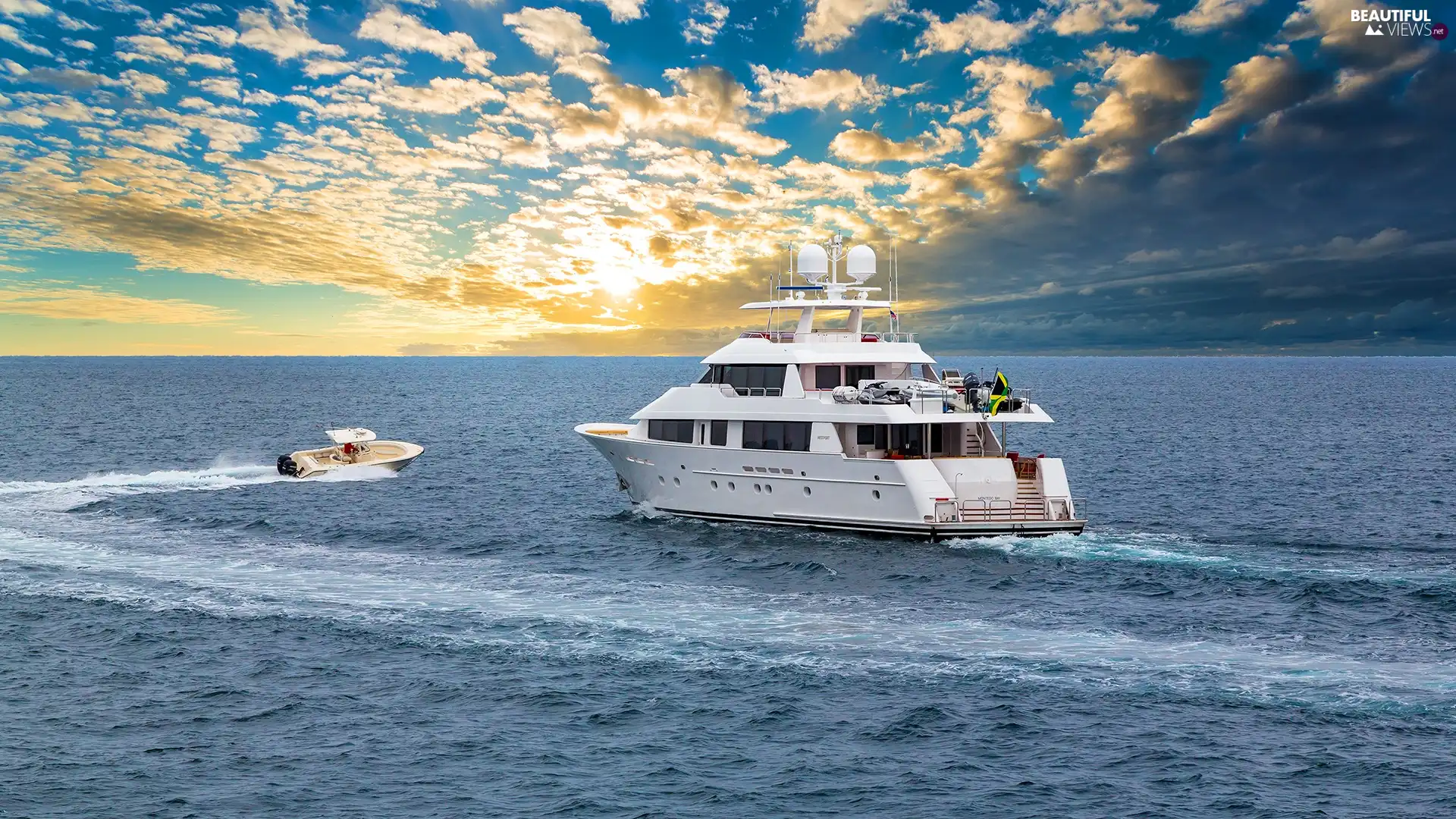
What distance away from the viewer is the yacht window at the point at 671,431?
39562mm

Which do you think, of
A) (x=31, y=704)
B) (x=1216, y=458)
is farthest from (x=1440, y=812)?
(x=1216, y=458)

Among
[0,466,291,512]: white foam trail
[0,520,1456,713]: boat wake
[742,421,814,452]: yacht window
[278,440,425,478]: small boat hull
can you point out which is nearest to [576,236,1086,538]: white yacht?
[742,421,814,452]: yacht window

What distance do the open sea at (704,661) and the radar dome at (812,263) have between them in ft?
39.9

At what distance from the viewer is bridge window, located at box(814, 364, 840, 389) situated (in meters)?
39.6

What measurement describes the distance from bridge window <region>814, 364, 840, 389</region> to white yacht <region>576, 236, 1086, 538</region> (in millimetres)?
43

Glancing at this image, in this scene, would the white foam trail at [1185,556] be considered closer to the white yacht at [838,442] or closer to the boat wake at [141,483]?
the white yacht at [838,442]

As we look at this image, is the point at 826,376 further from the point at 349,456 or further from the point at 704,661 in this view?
the point at 349,456

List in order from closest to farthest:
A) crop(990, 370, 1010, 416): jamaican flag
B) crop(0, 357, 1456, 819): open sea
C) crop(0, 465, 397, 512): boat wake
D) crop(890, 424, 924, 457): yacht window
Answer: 1. crop(0, 357, 1456, 819): open sea
2. crop(990, 370, 1010, 416): jamaican flag
3. crop(890, 424, 924, 457): yacht window
4. crop(0, 465, 397, 512): boat wake

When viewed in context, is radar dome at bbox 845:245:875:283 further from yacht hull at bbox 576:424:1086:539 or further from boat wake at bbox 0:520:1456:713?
boat wake at bbox 0:520:1456:713

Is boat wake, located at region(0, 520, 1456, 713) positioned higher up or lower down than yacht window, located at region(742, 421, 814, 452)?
lower down

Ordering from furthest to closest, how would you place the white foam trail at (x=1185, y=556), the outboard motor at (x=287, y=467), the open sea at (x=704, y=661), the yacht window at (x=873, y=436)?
the outboard motor at (x=287, y=467) → the yacht window at (x=873, y=436) → the white foam trail at (x=1185, y=556) → the open sea at (x=704, y=661)

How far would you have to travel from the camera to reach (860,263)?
144 ft

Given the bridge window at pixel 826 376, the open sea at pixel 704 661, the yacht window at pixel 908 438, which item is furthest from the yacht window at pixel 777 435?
the open sea at pixel 704 661

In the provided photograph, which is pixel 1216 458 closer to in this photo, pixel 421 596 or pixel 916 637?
pixel 916 637
